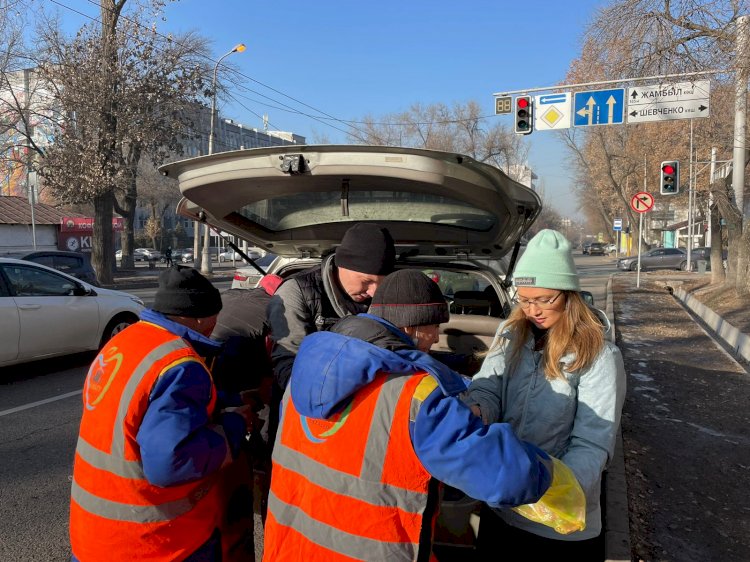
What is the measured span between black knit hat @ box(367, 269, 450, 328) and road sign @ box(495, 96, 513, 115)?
1565cm

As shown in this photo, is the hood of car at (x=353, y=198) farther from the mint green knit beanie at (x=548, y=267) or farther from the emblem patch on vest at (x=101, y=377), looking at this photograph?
the emblem patch on vest at (x=101, y=377)

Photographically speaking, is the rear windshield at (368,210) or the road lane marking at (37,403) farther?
the road lane marking at (37,403)

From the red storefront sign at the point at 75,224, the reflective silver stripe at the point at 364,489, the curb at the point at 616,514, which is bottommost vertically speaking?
the curb at the point at 616,514

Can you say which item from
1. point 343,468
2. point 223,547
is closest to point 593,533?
point 343,468

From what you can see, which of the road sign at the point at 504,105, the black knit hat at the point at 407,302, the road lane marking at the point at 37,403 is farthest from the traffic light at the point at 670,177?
the black knit hat at the point at 407,302

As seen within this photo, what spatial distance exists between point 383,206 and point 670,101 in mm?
11992

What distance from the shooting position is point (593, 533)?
194cm

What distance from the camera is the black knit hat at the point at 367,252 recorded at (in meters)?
2.39

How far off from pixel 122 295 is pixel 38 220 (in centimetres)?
2405

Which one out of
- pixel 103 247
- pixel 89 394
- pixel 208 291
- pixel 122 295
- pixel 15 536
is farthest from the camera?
pixel 103 247

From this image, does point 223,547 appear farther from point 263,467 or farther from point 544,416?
point 544,416

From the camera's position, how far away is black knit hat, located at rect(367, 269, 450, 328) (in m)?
1.69

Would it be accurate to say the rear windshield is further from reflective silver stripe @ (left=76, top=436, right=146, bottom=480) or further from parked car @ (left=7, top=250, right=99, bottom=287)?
parked car @ (left=7, top=250, right=99, bottom=287)

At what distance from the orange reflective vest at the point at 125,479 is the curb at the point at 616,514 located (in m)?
1.95
